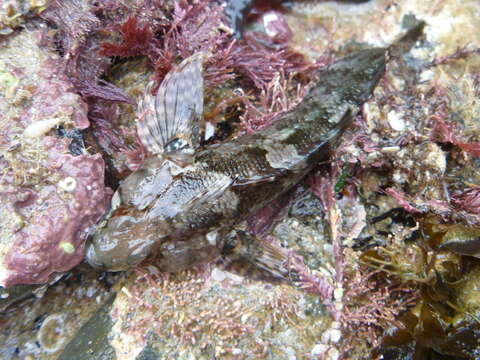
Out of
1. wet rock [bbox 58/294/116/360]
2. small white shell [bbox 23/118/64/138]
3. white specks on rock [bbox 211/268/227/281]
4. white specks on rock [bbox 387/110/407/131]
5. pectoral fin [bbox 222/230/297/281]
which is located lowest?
wet rock [bbox 58/294/116/360]

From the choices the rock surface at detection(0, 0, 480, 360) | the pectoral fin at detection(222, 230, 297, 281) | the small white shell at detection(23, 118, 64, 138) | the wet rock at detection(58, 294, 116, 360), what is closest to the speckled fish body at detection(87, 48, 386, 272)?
the pectoral fin at detection(222, 230, 297, 281)

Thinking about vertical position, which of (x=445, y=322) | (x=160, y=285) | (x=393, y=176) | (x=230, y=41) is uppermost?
(x=230, y=41)

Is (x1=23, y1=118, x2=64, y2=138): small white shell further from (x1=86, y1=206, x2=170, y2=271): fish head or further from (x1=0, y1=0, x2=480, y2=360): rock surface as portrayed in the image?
(x1=86, y1=206, x2=170, y2=271): fish head

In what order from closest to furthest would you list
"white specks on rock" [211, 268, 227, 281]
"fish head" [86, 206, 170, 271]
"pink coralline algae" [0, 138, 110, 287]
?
1. "pink coralline algae" [0, 138, 110, 287]
2. "fish head" [86, 206, 170, 271]
3. "white specks on rock" [211, 268, 227, 281]

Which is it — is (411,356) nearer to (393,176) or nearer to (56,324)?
(393,176)

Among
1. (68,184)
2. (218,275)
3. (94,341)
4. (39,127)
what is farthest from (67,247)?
(218,275)

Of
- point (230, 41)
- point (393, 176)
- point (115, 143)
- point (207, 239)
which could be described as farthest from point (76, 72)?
point (393, 176)
